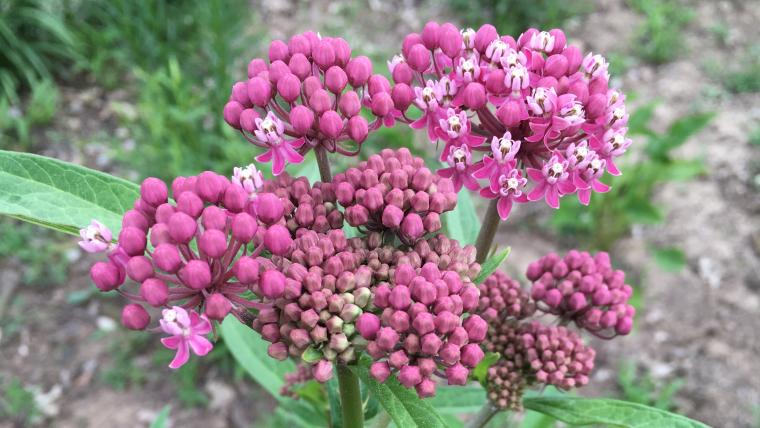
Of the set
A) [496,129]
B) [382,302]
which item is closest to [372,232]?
[382,302]

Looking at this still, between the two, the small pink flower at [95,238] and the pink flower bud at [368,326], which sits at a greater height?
the pink flower bud at [368,326]

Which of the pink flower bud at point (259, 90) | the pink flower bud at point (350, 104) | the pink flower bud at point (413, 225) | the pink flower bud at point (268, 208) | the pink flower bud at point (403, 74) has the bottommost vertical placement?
the pink flower bud at point (268, 208)

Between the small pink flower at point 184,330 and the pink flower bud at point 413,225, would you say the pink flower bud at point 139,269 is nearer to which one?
the small pink flower at point 184,330

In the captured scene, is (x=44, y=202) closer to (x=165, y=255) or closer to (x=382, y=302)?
(x=165, y=255)

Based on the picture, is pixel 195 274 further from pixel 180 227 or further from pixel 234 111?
pixel 234 111

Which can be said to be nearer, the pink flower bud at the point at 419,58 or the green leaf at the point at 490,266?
the green leaf at the point at 490,266

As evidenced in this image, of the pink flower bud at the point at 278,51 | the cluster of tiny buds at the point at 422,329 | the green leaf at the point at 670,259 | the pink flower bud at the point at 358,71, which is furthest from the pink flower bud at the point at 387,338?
the green leaf at the point at 670,259

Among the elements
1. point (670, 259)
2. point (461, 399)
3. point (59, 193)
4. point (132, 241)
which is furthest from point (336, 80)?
point (670, 259)
